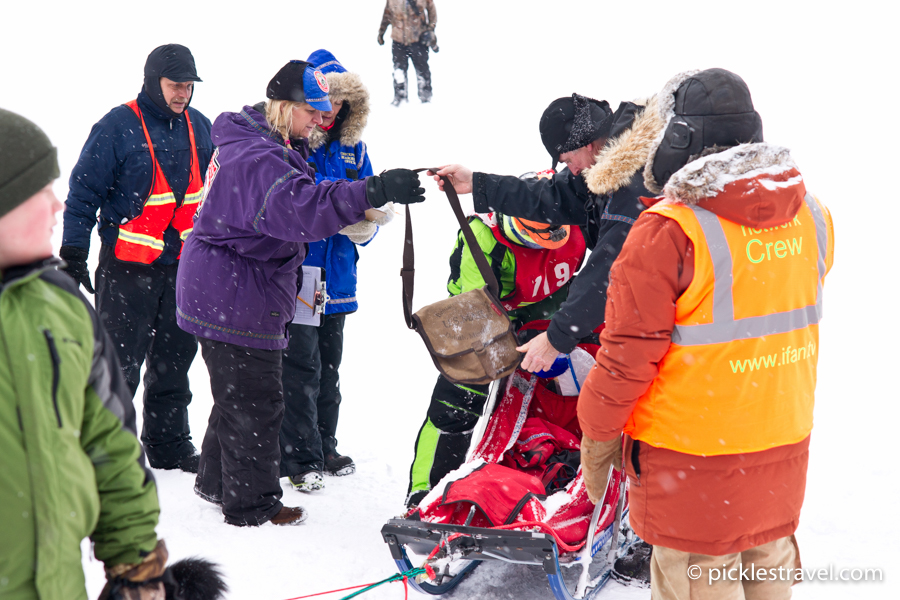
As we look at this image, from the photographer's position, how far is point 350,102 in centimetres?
375

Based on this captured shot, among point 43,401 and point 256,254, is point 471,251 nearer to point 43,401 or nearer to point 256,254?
point 256,254

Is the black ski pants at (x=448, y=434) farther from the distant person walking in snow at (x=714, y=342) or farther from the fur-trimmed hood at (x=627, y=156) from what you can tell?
the distant person walking in snow at (x=714, y=342)

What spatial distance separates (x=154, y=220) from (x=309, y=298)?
87cm

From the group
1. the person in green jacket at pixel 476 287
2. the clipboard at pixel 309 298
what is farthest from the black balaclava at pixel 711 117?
the clipboard at pixel 309 298

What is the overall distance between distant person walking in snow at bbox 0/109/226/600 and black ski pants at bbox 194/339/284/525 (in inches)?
65.4

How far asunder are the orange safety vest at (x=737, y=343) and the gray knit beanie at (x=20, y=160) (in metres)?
1.29

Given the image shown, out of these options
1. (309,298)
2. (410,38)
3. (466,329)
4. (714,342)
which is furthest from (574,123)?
(410,38)

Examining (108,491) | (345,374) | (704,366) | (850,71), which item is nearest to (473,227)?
(704,366)

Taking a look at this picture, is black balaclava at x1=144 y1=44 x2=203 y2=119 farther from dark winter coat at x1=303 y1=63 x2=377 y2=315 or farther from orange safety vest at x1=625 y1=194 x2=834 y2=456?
orange safety vest at x1=625 y1=194 x2=834 y2=456

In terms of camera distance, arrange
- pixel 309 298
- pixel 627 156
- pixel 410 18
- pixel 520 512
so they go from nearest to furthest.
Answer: pixel 627 156 → pixel 520 512 → pixel 309 298 → pixel 410 18

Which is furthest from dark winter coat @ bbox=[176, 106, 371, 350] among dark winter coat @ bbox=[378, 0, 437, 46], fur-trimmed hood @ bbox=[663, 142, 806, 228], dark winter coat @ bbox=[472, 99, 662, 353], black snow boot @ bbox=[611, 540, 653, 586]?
dark winter coat @ bbox=[378, 0, 437, 46]

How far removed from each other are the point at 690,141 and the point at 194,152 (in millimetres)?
2807

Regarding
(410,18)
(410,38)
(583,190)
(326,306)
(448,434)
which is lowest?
(448,434)

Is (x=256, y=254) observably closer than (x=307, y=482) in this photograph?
Yes
